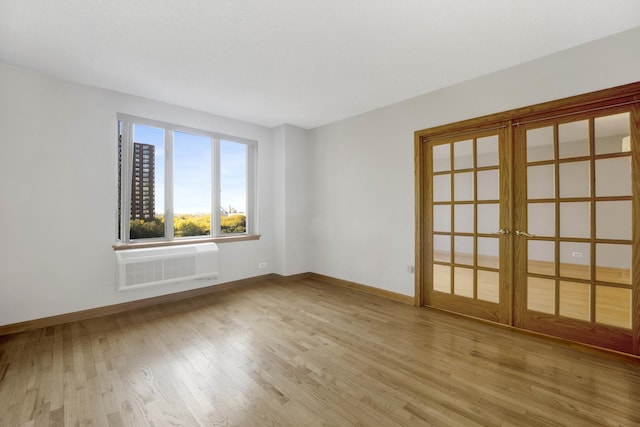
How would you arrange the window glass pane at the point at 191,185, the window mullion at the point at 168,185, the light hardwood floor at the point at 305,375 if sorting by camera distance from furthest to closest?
the window glass pane at the point at 191,185, the window mullion at the point at 168,185, the light hardwood floor at the point at 305,375

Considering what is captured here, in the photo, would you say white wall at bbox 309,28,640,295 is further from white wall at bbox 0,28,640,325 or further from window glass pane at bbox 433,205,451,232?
window glass pane at bbox 433,205,451,232

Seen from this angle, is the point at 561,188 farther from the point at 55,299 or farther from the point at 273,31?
the point at 55,299

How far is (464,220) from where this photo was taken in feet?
10.6

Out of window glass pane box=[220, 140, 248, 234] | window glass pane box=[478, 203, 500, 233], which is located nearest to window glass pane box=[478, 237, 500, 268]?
window glass pane box=[478, 203, 500, 233]

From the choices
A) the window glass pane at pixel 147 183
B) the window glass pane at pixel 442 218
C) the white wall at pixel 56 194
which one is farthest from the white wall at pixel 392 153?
the white wall at pixel 56 194

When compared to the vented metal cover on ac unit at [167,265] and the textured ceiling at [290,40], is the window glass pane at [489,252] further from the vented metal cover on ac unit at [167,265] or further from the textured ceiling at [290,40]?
the vented metal cover on ac unit at [167,265]

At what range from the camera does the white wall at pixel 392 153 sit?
2426 millimetres

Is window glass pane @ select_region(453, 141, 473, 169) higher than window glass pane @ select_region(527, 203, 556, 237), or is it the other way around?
window glass pane @ select_region(453, 141, 473, 169)

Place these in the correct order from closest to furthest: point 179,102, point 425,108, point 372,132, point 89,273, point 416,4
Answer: point 416,4, point 89,273, point 425,108, point 179,102, point 372,132

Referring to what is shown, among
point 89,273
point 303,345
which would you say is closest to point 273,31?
point 303,345

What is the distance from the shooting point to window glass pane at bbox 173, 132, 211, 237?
4020 millimetres

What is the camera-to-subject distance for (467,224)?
322 cm

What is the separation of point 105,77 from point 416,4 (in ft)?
10.8

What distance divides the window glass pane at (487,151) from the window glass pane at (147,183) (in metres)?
4.21
